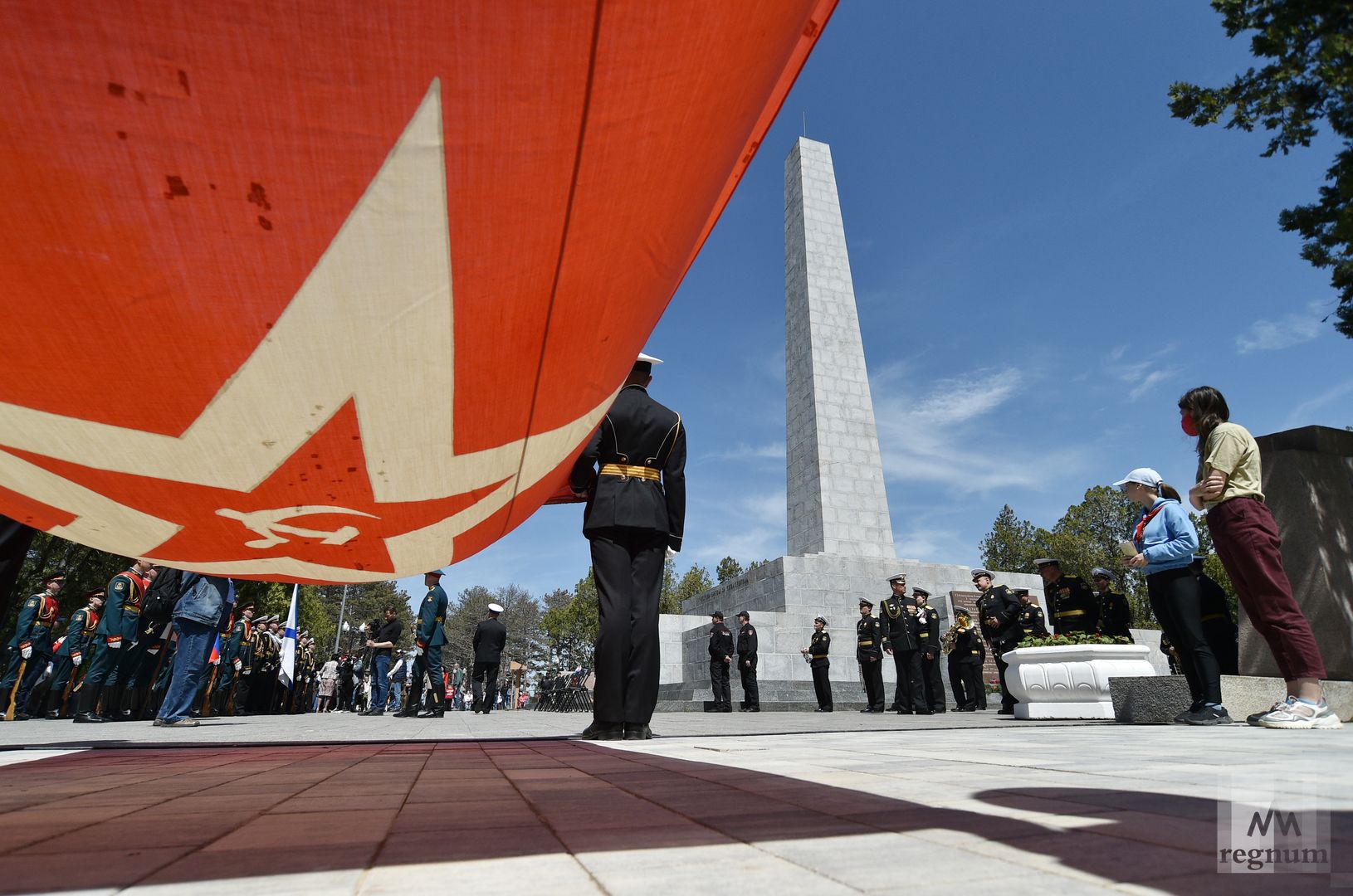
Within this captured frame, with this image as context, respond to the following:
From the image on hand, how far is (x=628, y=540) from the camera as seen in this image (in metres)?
4.44

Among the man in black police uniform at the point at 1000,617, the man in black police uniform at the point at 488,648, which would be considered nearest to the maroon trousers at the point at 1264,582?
the man in black police uniform at the point at 1000,617

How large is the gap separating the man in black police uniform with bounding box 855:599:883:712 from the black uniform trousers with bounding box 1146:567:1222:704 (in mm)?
7767

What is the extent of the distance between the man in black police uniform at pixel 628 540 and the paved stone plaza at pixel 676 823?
4.80 ft

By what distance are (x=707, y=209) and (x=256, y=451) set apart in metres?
1.49

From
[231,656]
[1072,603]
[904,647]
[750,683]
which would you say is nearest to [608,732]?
[1072,603]

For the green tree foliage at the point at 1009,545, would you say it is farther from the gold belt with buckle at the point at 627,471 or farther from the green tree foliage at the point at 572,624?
the gold belt with buckle at the point at 627,471

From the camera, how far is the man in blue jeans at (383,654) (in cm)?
1284

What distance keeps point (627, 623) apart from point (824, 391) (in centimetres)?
1653

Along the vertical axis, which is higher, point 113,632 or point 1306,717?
point 113,632

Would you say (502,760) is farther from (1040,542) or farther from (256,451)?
(1040,542)

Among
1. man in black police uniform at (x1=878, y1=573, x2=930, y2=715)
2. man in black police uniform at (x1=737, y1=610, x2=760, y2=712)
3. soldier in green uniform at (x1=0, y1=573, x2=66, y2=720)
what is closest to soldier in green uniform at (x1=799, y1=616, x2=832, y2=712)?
man in black police uniform at (x1=737, y1=610, x2=760, y2=712)

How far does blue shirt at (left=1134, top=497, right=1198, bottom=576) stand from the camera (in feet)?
16.3

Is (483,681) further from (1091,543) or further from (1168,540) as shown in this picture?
(1091,543)

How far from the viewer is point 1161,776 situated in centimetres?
188
